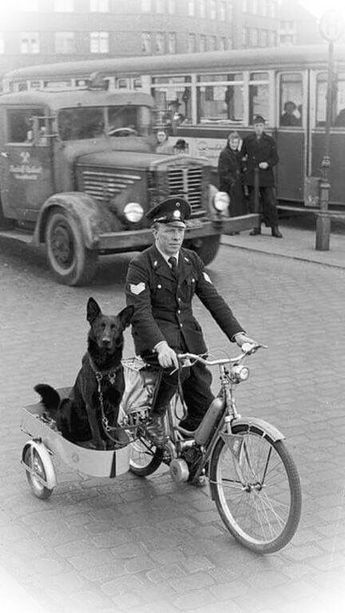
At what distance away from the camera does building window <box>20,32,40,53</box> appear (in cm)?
4725

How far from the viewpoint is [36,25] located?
47.6 meters

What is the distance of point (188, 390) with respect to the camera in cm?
489

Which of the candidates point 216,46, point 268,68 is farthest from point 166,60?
point 216,46

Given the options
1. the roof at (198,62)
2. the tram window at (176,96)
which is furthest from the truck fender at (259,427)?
the tram window at (176,96)

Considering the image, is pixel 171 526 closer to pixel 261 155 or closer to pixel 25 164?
pixel 25 164

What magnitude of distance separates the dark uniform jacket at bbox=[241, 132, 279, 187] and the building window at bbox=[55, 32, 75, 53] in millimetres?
31179

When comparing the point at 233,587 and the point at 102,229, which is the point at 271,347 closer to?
the point at 102,229

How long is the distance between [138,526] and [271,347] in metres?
3.68

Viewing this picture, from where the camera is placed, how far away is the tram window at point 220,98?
1664 centimetres

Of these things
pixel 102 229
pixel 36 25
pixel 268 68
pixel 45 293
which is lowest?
pixel 45 293

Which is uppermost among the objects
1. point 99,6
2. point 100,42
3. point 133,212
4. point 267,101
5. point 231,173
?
point 99,6

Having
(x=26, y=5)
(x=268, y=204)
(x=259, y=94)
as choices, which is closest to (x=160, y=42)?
(x=26, y=5)

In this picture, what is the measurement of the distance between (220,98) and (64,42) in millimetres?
31371

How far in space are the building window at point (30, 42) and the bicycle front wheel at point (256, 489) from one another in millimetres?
45566
